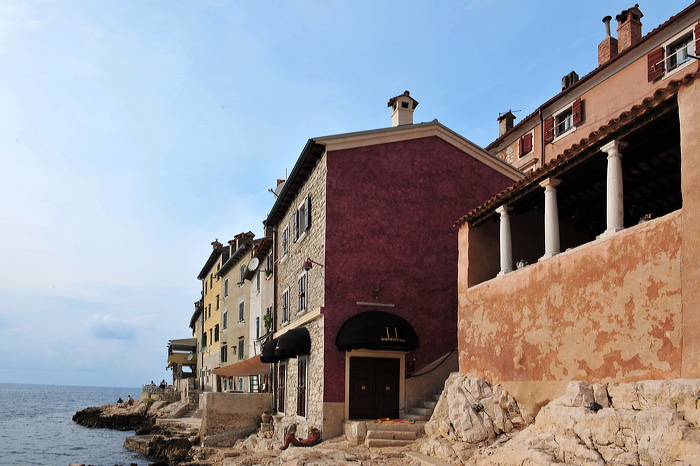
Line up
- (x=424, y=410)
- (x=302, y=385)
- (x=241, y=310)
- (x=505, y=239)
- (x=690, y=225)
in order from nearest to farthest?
1. (x=690, y=225)
2. (x=505, y=239)
3. (x=424, y=410)
4. (x=302, y=385)
5. (x=241, y=310)

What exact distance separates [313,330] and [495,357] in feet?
27.4

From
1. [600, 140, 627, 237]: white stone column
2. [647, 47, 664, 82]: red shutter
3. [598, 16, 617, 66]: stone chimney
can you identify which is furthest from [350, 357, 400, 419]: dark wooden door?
[598, 16, 617, 66]: stone chimney

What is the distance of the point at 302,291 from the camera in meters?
24.1

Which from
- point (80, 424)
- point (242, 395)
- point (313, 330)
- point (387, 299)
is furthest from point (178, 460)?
point (80, 424)

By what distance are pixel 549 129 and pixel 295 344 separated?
577 inches

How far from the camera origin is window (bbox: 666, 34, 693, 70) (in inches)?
834

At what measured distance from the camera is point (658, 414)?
30.3 ft

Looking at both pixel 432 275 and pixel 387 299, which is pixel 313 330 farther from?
pixel 432 275

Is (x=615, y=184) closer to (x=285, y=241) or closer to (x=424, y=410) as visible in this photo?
(x=424, y=410)

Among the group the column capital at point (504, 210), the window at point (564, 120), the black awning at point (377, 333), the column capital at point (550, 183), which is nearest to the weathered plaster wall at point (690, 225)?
the column capital at point (550, 183)

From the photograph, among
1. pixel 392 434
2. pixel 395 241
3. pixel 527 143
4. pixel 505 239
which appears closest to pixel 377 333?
pixel 392 434

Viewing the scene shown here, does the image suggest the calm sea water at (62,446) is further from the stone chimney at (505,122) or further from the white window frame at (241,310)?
the stone chimney at (505,122)

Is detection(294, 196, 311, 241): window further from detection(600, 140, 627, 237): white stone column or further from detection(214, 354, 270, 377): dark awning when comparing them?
detection(600, 140, 627, 237): white stone column

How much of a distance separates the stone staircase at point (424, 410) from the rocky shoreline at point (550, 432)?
66.4 inches
